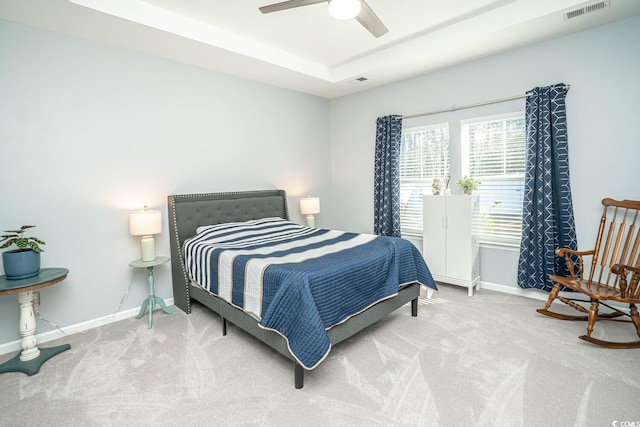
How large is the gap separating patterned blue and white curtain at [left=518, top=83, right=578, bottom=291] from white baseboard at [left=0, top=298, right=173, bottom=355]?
4.23 metres

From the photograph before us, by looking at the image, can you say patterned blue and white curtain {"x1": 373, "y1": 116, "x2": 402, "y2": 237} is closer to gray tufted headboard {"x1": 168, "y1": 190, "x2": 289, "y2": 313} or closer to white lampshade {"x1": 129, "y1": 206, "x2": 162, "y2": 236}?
gray tufted headboard {"x1": 168, "y1": 190, "x2": 289, "y2": 313}

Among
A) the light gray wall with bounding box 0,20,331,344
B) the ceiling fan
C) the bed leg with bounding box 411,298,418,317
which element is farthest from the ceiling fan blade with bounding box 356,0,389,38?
the bed leg with bounding box 411,298,418,317

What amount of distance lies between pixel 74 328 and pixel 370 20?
3.70 metres

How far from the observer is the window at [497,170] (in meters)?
3.61

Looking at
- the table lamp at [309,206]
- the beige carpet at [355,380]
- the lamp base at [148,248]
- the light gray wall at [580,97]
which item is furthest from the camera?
the table lamp at [309,206]

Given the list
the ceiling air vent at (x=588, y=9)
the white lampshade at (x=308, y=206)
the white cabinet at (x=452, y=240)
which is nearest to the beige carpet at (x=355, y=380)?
the white cabinet at (x=452, y=240)

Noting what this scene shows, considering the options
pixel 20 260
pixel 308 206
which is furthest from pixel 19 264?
pixel 308 206

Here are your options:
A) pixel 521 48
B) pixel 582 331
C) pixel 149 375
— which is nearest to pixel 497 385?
pixel 582 331

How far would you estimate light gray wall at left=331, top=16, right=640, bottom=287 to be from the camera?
9.56ft

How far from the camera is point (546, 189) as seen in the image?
3.24 metres

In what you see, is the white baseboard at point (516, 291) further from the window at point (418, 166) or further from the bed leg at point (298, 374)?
the bed leg at point (298, 374)

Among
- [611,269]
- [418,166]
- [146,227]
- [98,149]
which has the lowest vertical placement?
[611,269]

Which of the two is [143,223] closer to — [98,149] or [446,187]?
[98,149]

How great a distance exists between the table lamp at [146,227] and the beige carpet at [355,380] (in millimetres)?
742
